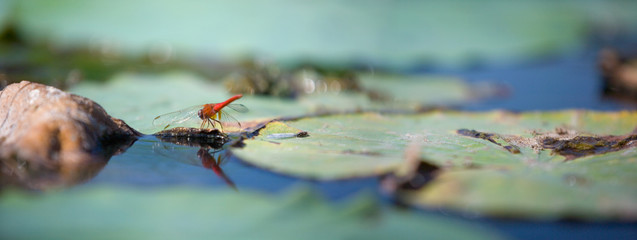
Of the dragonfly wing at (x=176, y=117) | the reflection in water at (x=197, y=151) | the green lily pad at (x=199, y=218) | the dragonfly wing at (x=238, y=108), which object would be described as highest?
the dragonfly wing at (x=238, y=108)

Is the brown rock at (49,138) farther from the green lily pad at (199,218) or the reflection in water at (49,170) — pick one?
the green lily pad at (199,218)

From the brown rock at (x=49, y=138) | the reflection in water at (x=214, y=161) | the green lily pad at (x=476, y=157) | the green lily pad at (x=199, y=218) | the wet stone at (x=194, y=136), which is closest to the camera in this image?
the green lily pad at (x=199, y=218)

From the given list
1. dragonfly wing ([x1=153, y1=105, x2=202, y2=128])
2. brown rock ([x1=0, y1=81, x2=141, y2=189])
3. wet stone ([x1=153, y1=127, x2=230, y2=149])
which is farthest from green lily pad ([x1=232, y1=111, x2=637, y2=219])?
brown rock ([x1=0, y1=81, x2=141, y2=189])

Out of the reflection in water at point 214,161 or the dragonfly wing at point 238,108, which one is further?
the dragonfly wing at point 238,108

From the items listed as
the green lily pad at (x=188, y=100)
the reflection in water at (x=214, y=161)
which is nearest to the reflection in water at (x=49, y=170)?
the reflection in water at (x=214, y=161)

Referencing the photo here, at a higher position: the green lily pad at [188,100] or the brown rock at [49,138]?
the green lily pad at [188,100]

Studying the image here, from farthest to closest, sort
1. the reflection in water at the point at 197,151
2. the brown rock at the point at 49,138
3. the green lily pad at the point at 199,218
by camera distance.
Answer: the reflection in water at the point at 197,151, the brown rock at the point at 49,138, the green lily pad at the point at 199,218

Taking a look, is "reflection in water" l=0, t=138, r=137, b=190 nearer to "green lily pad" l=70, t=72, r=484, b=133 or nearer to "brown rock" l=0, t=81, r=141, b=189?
"brown rock" l=0, t=81, r=141, b=189

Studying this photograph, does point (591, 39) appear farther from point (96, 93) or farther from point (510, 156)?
point (96, 93)

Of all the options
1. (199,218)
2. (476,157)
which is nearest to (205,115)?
(199,218)
